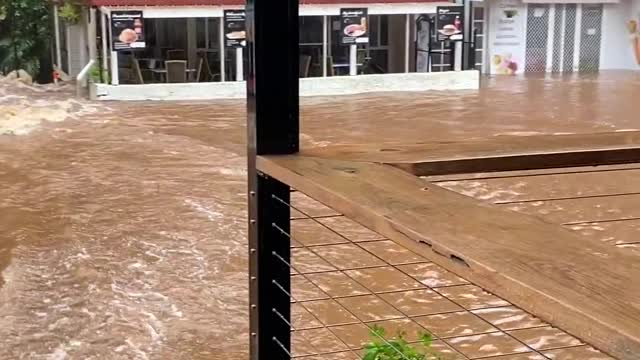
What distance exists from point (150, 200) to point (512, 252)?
987 cm

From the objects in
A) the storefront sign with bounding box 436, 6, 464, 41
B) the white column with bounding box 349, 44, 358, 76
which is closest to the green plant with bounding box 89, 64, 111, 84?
the white column with bounding box 349, 44, 358, 76

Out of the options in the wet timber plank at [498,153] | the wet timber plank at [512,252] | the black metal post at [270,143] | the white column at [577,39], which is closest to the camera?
the wet timber plank at [512,252]

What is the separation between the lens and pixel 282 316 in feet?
7.27

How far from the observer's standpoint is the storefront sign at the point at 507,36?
25.2m

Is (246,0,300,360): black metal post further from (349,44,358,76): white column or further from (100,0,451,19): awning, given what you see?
(349,44,358,76): white column

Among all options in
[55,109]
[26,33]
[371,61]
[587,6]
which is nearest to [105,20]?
[55,109]

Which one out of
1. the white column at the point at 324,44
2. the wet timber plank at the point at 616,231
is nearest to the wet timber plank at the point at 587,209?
the wet timber plank at the point at 616,231

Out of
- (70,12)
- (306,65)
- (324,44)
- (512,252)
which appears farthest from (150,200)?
(70,12)

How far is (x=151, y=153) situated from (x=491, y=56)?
13712mm

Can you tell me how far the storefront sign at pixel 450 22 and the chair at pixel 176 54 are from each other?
5736 mm

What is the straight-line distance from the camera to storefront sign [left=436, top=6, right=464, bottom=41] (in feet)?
A: 72.1

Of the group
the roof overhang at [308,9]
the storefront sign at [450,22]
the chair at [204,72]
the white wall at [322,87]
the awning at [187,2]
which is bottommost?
the white wall at [322,87]

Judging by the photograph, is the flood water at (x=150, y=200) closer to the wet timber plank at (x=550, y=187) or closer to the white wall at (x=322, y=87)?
the white wall at (x=322, y=87)

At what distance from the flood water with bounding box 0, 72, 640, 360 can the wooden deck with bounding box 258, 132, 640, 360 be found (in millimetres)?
2700
